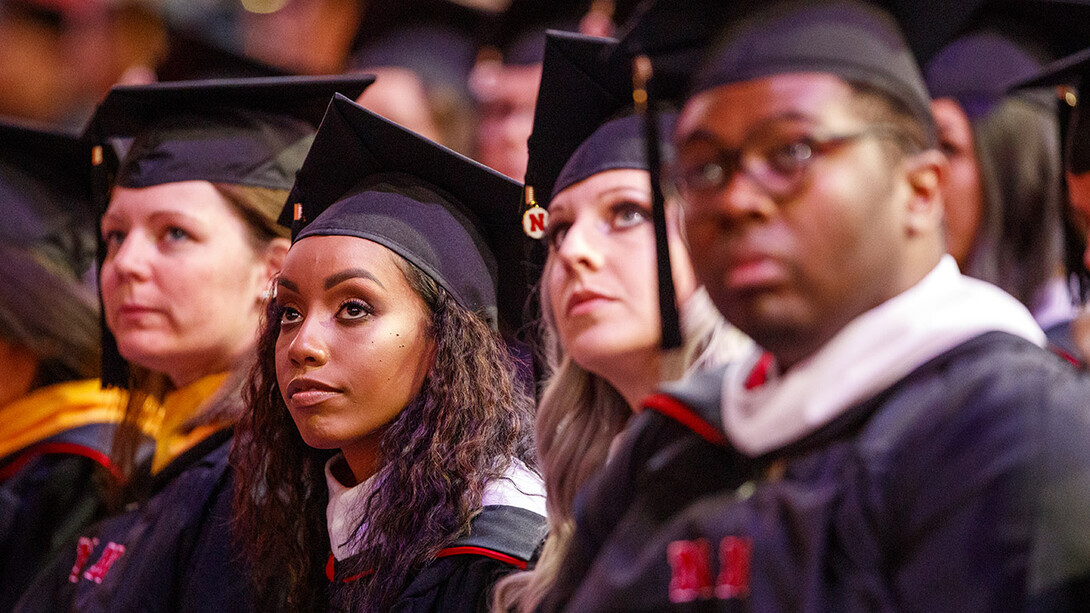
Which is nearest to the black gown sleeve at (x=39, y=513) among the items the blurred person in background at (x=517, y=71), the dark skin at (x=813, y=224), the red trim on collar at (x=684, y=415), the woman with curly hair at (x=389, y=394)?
the woman with curly hair at (x=389, y=394)

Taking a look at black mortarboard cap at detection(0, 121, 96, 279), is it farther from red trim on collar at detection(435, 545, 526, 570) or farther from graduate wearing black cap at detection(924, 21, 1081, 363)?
graduate wearing black cap at detection(924, 21, 1081, 363)

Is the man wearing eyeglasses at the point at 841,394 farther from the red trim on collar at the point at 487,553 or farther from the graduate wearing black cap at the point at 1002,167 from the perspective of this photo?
the graduate wearing black cap at the point at 1002,167

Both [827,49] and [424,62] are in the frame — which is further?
[424,62]

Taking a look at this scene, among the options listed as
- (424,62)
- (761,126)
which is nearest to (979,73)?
(761,126)

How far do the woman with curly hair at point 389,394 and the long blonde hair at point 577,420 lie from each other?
3.8 inches

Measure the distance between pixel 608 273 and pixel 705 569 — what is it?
1.07 metres

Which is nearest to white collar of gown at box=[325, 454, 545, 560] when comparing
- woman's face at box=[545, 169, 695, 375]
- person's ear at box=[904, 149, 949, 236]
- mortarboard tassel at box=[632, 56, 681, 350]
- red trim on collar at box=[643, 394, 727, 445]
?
woman's face at box=[545, 169, 695, 375]

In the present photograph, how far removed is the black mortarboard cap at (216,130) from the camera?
11.0ft

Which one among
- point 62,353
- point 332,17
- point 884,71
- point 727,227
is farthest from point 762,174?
point 332,17

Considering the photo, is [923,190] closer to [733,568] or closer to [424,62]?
[733,568]

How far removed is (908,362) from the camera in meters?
1.44

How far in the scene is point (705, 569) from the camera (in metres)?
1.47

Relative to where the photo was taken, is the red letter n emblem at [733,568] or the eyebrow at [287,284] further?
the eyebrow at [287,284]

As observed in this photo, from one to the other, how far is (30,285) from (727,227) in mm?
3239
